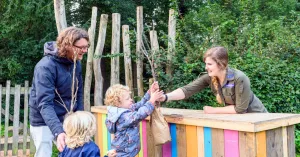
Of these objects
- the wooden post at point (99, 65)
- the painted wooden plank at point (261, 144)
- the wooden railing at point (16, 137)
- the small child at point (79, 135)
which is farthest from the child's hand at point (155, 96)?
the wooden railing at point (16, 137)

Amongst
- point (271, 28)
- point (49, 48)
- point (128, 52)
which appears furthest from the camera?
point (271, 28)

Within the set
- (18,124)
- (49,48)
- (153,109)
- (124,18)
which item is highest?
(124,18)

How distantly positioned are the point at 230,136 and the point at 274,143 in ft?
1.00

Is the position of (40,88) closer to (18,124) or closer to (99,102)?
(99,102)

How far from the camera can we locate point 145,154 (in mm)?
2887

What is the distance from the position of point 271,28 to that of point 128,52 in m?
3.96

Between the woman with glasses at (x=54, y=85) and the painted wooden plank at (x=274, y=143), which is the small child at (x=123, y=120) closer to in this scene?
the woman with glasses at (x=54, y=85)

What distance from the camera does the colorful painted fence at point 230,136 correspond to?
207 centimetres

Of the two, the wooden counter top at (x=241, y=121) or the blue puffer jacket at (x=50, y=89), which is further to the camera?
the blue puffer jacket at (x=50, y=89)

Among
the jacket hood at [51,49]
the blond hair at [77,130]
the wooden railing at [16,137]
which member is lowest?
the wooden railing at [16,137]

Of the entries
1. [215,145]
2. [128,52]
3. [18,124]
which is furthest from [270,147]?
[18,124]

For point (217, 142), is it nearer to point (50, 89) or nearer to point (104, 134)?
point (50, 89)

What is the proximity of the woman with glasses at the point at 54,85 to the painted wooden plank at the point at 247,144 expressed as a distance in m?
1.18

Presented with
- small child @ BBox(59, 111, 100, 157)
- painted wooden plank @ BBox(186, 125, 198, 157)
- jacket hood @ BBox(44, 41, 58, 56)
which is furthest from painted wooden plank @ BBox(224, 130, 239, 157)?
jacket hood @ BBox(44, 41, 58, 56)
